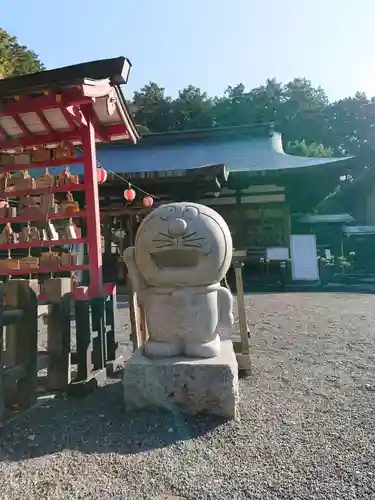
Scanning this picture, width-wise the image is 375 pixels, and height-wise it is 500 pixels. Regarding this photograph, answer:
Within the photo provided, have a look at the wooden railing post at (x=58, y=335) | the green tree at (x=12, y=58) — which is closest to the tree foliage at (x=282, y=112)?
the green tree at (x=12, y=58)

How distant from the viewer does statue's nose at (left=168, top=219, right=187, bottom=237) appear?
2.54 meters

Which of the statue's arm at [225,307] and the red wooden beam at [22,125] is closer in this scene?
the statue's arm at [225,307]

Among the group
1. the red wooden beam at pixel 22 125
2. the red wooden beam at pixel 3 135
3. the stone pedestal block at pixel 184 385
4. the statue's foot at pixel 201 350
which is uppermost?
the red wooden beam at pixel 22 125

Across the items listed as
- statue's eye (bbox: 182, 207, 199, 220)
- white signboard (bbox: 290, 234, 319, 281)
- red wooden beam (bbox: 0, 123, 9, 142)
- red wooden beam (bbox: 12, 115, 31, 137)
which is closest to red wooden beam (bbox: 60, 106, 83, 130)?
red wooden beam (bbox: 12, 115, 31, 137)

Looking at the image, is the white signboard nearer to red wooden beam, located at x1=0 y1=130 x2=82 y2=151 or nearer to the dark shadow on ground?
red wooden beam, located at x1=0 y1=130 x2=82 y2=151

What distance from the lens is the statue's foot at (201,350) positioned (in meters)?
2.63

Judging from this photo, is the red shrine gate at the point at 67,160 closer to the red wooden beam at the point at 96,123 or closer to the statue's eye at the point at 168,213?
the red wooden beam at the point at 96,123

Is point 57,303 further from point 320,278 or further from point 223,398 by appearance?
point 320,278

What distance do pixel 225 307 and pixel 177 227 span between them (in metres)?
0.69

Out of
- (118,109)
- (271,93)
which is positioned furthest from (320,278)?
(271,93)

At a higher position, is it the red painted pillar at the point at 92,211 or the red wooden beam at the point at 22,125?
the red wooden beam at the point at 22,125

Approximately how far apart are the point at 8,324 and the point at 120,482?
1.25m

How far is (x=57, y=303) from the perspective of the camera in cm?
294

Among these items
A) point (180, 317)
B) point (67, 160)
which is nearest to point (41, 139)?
point (67, 160)
